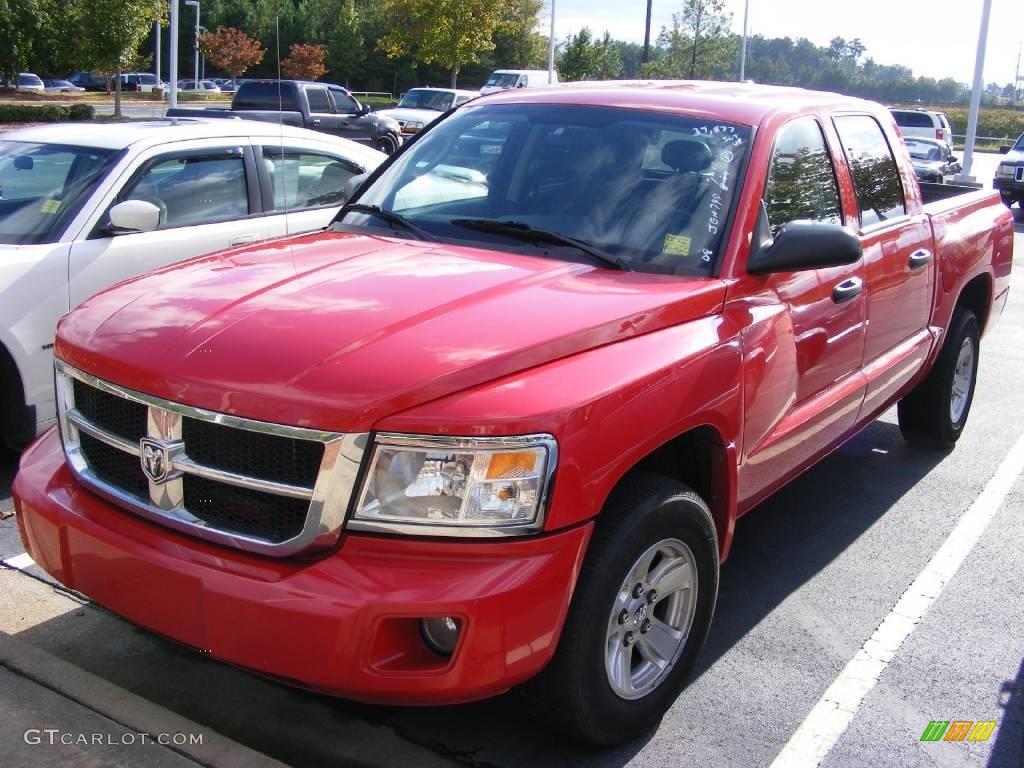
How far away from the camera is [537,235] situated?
3.80 m

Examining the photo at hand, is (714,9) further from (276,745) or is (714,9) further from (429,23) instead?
(276,745)

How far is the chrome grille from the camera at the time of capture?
2645mm

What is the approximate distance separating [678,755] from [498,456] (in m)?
1.23

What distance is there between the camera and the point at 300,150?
22.6 feet

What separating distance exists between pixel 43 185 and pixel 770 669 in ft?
14.6

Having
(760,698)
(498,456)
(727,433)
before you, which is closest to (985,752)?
(760,698)

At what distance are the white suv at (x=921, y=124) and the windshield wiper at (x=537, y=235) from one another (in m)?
24.9

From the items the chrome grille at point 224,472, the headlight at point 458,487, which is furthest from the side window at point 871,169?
the chrome grille at point 224,472

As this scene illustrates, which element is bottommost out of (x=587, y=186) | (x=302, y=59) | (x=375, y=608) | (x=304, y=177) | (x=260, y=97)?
(x=375, y=608)

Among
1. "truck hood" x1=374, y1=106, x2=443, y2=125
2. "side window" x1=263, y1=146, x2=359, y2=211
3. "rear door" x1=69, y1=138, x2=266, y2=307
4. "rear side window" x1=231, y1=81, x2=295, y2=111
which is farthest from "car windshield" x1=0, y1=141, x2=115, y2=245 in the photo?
"truck hood" x1=374, y1=106, x2=443, y2=125

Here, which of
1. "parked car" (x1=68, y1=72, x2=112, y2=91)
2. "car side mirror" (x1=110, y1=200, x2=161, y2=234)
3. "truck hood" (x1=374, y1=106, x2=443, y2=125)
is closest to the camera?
"car side mirror" (x1=110, y1=200, x2=161, y2=234)

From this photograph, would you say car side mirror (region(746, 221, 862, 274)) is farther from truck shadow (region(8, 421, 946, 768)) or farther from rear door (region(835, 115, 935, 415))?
truck shadow (region(8, 421, 946, 768))

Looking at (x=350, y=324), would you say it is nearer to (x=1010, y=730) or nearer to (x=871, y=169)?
(x=1010, y=730)

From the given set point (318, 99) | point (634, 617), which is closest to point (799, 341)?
point (634, 617)
